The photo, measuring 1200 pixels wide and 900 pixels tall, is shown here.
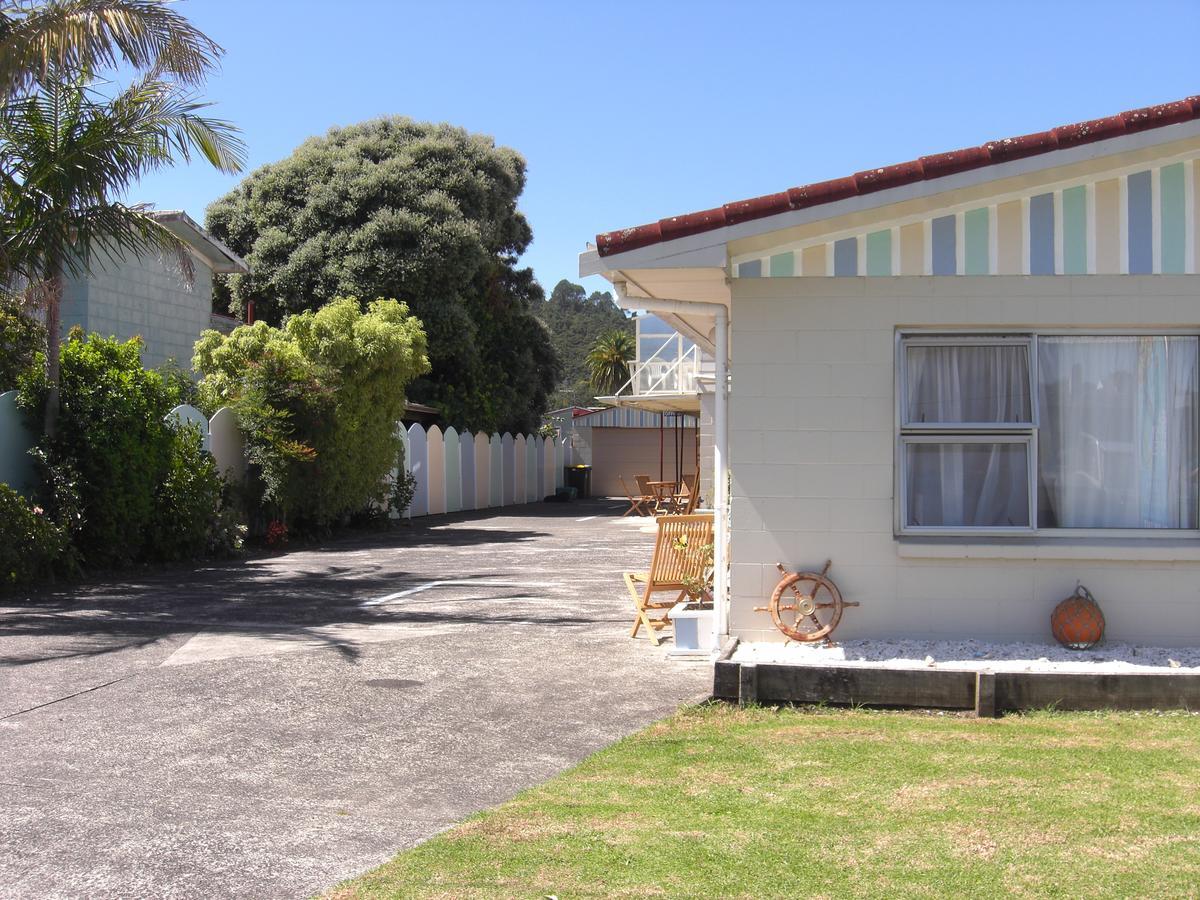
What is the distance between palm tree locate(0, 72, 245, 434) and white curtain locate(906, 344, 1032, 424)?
8.95 m

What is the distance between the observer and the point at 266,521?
18266 millimetres

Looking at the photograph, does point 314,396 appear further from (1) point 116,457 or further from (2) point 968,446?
(2) point 968,446

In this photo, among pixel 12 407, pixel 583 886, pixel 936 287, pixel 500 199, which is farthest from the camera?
pixel 500 199

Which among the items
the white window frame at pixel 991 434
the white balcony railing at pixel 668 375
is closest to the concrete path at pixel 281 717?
the white window frame at pixel 991 434

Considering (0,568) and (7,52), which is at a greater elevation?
(7,52)

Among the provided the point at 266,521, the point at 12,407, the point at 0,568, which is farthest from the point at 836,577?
the point at 266,521

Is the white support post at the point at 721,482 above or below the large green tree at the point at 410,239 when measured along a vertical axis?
below

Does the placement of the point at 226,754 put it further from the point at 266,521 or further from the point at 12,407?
the point at 266,521

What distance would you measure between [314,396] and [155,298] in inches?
254

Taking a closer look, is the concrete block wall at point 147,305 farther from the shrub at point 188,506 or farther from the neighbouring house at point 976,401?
the neighbouring house at point 976,401

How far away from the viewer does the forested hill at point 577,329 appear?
7475 centimetres

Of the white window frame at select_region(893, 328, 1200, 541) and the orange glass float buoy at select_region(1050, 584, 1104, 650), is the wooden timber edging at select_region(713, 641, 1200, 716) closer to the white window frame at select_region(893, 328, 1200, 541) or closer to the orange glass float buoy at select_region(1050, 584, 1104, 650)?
the orange glass float buoy at select_region(1050, 584, 1104, 650)

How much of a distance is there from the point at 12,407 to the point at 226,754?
9040 mm

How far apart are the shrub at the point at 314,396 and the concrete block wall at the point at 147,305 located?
2.16 metres
